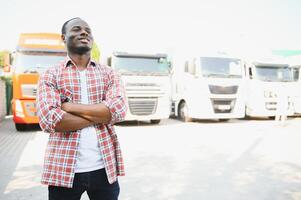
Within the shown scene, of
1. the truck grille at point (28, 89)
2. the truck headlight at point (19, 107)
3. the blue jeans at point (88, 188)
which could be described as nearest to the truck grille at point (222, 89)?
the truck grille at point (28, 89)

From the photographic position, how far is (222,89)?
11656mm

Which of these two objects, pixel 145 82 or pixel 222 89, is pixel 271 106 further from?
pixel 145 82

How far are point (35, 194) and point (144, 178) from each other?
149 cm

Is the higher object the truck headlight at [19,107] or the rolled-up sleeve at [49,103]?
the rolled-up sleeve at [49,103]

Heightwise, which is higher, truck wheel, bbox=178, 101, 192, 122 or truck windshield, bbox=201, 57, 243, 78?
truck windshield, bbox=201, 57, 243, 78

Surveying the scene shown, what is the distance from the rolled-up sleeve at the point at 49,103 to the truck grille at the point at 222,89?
9992 mm

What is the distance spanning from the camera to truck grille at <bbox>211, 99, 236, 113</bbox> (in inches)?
462

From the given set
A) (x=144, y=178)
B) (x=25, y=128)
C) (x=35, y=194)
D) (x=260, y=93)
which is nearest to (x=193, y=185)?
(x=144, y=178)

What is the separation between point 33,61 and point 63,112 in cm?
820

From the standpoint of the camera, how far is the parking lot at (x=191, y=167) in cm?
399

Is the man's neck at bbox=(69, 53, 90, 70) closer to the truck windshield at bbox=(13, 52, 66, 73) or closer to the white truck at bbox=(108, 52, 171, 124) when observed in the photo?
the truck windshield at bbox=(13, 52, 66, 73)

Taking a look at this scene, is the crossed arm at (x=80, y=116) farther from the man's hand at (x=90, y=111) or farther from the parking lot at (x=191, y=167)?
the parking lot at (x=191, y=167)

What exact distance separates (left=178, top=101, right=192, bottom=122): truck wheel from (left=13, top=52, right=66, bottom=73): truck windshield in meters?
5.29

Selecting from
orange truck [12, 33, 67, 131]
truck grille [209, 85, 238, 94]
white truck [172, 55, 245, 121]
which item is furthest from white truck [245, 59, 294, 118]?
orange truck [12, 33, 67, 131]
